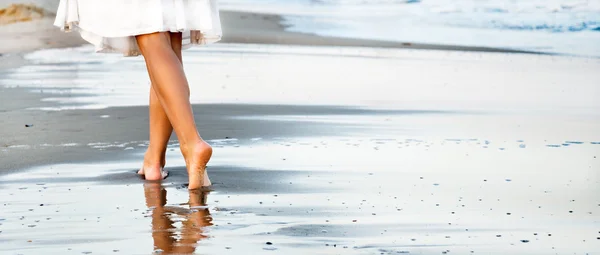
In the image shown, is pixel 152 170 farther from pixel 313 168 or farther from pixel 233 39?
pixel 233 39

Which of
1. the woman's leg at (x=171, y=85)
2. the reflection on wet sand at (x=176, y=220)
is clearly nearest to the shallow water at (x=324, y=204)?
the reflection on wet sand at (x=176, y=220)

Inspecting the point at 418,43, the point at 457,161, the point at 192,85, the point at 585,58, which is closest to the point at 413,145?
the point at 457,161

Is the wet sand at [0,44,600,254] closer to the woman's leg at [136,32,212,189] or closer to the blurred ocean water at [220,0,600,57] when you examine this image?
the woman's leg at [136,32,212,189]

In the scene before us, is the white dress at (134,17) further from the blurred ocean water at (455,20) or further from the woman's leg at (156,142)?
the blurred ocean water at (455,20)

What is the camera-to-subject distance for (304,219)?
178 inches

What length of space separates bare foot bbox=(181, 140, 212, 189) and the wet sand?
0.23 feet

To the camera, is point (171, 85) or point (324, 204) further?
point (171, 85)

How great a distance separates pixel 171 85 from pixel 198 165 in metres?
0.36

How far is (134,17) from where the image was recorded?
5.27 m

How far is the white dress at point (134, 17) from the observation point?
207 inches

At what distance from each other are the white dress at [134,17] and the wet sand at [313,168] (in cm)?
61

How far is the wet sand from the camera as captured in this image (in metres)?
4.20

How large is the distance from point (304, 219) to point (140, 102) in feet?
15.5

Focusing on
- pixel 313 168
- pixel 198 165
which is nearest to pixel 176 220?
pixel 198 165
